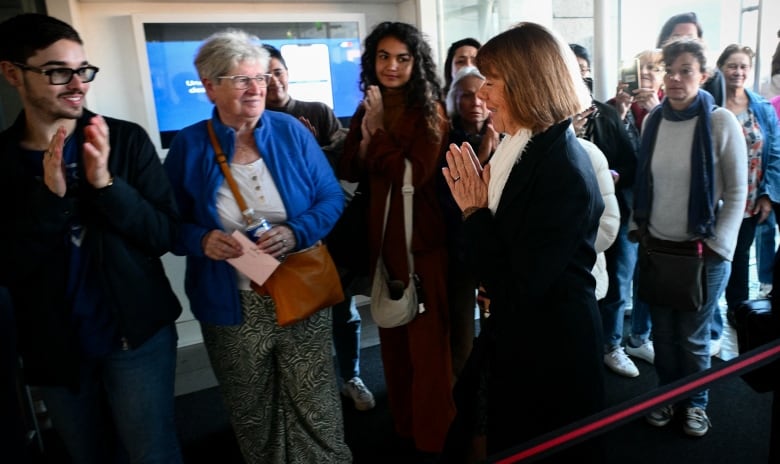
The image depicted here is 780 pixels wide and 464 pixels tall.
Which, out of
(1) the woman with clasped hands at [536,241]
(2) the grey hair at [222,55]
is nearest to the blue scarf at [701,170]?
(1) the woman with clasped hands at [536,241]

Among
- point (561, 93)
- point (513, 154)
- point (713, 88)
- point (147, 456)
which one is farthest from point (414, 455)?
point (713, 88)

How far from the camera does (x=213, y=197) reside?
1876 mm

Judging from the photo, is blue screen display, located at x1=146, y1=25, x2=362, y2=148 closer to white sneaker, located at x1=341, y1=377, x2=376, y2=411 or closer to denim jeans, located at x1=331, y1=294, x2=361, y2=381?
denim jeans, located at x1=331, y1=294, x2=361, y2=381

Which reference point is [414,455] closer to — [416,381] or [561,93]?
[416,381]

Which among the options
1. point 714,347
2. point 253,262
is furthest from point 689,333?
point 253,262

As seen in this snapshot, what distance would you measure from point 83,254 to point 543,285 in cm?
129

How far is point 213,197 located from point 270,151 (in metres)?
0.24

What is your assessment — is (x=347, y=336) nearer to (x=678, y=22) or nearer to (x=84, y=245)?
(x=84, y=245)

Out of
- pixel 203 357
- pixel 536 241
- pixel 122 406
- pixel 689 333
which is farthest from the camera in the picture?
pixel 203 357

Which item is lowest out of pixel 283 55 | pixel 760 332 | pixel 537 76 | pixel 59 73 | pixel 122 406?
pixel 122 406

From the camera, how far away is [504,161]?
5.11 feet

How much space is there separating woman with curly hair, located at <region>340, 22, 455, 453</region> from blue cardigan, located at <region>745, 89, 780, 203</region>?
203 centimetres

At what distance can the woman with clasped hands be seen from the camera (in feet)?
4.70

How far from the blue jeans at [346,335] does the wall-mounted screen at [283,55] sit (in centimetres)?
128
